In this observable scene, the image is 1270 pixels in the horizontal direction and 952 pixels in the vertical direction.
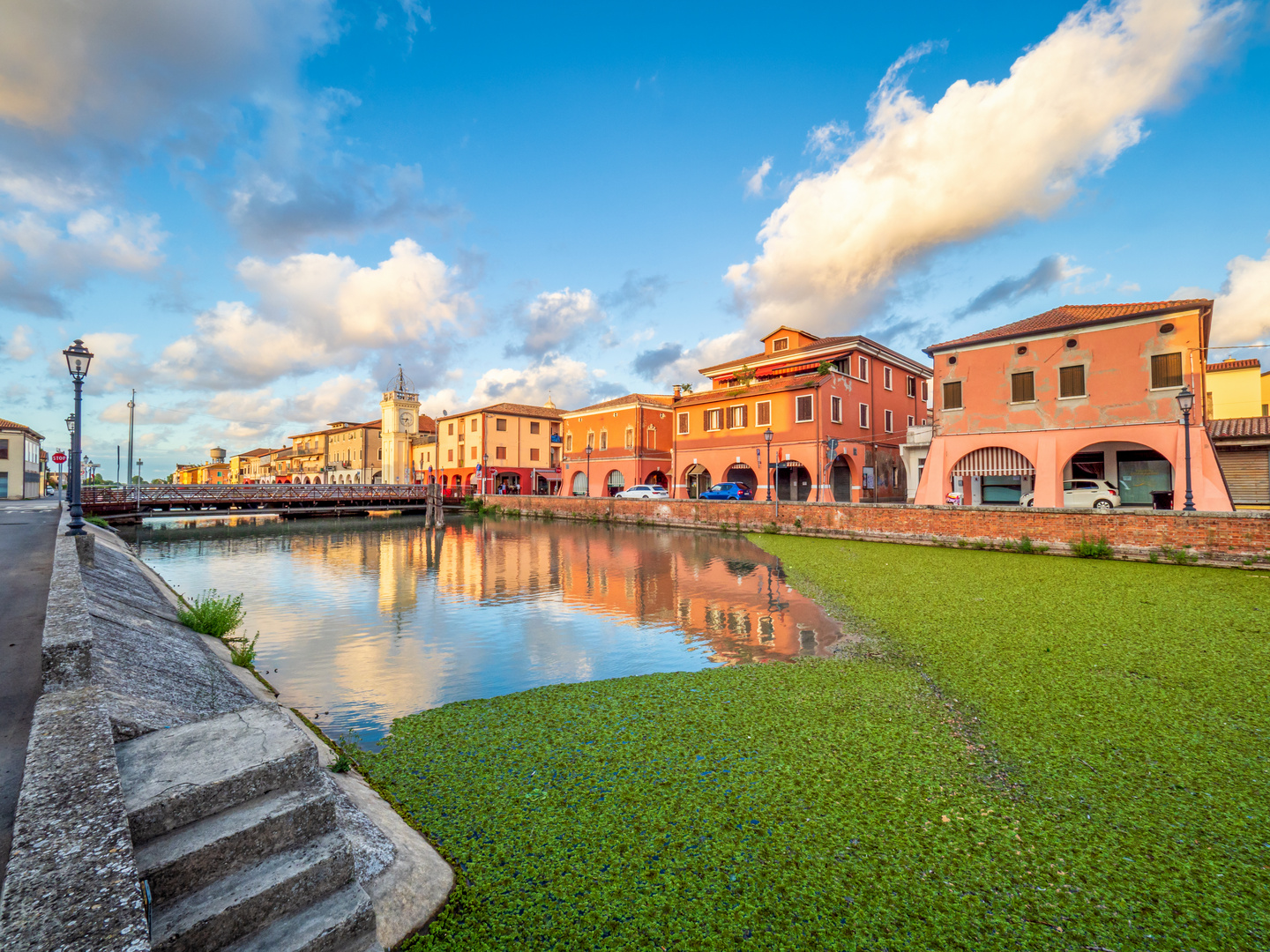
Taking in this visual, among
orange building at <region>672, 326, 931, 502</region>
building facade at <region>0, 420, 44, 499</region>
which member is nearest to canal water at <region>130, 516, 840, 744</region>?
orange building at <region>672, 326, 931, 502</region>

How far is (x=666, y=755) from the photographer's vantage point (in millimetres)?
4387

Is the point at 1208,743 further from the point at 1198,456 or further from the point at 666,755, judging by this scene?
the point at 1198,456

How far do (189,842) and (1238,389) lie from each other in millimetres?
44122

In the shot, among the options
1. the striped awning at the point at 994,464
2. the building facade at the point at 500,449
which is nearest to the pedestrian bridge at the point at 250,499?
the building facade at the point at 500,449

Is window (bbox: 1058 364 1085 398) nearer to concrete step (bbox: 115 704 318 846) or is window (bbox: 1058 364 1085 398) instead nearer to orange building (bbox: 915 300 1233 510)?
orange building (bbox: 915 300 1233 510)

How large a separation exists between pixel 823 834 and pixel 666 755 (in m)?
1.42

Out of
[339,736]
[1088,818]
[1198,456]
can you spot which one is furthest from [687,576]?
[1198,456]

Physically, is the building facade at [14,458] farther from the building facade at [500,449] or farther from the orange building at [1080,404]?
the orange building at [1080,404]

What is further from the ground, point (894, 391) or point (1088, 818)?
point (894, 391)

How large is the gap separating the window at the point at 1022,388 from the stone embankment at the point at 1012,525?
507 cm

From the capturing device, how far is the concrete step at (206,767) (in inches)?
86.7

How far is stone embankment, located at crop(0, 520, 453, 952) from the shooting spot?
161 cm

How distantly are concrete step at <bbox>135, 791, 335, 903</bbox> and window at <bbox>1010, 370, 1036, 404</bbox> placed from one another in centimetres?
2447

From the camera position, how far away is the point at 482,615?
1094cm
